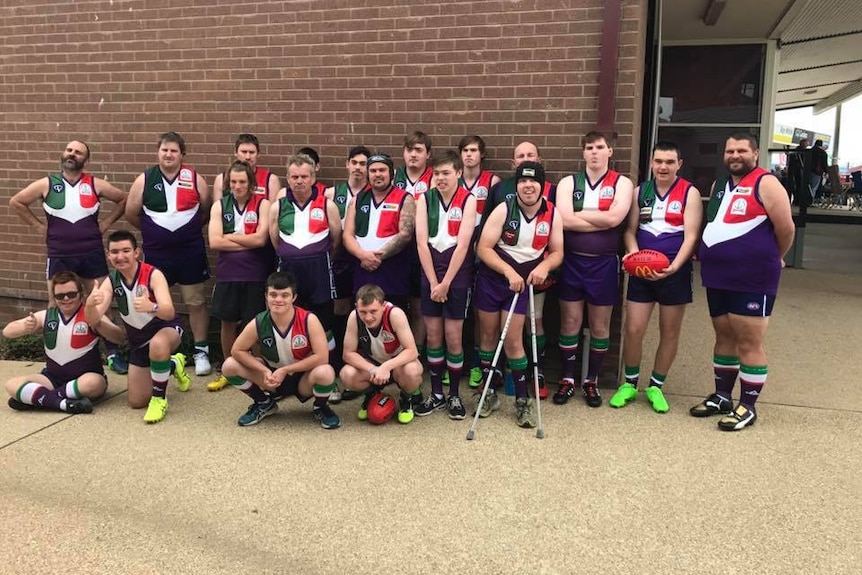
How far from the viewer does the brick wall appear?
5.05 metres

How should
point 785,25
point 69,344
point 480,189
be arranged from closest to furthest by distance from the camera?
1. point 69,344
2. point 480,189
3. point 785,25

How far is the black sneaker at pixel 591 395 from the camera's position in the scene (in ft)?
15.6

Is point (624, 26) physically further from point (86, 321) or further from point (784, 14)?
point (784, 14)

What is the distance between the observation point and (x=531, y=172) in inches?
171

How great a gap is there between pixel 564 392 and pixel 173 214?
137 inches

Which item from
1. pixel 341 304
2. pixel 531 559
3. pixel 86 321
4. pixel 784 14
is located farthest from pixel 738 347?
pixel 784 14

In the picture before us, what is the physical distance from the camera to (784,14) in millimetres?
9102

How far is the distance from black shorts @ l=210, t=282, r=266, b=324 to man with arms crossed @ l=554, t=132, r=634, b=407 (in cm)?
238

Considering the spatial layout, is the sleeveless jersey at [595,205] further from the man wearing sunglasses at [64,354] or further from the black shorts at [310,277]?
Answer: the man wearing sunglasses at [64,354]

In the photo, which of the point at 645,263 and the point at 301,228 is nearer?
the point at 645,263

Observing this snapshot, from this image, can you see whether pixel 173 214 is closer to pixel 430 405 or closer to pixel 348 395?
pixel 348 395

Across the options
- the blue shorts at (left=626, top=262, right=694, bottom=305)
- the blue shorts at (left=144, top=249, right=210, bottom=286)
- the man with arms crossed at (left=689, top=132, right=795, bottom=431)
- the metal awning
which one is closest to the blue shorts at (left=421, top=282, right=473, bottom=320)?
the blue shorts at (left=626, top=262, right=694, bottom=305)

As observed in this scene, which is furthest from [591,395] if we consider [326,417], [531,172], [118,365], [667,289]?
[118,365]

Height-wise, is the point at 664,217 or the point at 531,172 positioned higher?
the point at 531,172
